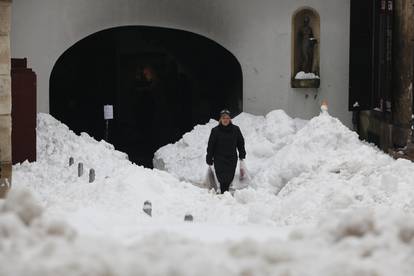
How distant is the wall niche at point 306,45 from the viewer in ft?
60.0

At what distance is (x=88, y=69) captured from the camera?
79.4ft

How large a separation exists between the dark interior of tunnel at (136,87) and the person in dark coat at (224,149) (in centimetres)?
906

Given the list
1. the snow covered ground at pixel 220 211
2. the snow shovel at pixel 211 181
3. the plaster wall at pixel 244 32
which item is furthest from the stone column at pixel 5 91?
the plaster wall at pixel 244 32

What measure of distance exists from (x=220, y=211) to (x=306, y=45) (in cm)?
850

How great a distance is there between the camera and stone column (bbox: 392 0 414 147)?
14.2 meters

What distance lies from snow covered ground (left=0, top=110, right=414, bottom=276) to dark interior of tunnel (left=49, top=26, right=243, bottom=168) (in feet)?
16.4

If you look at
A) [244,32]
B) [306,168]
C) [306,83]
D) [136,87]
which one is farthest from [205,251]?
[136,87]

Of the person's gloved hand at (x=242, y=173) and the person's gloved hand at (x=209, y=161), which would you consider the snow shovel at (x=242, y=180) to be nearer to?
the person's gloved hand at (x=242, y=173)

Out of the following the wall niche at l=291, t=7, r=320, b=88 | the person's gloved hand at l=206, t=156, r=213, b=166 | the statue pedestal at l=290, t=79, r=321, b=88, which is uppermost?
the wall niche at l=291, t=7, r=320, b=88

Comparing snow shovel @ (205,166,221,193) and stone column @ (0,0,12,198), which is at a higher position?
stone column @ (0,0,12,198)

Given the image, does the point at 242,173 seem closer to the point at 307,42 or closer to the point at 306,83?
the point at 306,83

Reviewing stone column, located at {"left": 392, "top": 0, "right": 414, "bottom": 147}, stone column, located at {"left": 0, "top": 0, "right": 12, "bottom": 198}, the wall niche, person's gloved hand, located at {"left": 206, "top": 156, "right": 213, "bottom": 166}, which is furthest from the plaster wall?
stone column, located at {"left": 0, "top": 0, "right": 12, "bottom": 198}

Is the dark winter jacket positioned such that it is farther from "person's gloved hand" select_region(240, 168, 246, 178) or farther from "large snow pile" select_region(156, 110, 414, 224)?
"large snow pile" select_region(156, 110, 414, 224)

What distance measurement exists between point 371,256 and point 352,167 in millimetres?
7712
